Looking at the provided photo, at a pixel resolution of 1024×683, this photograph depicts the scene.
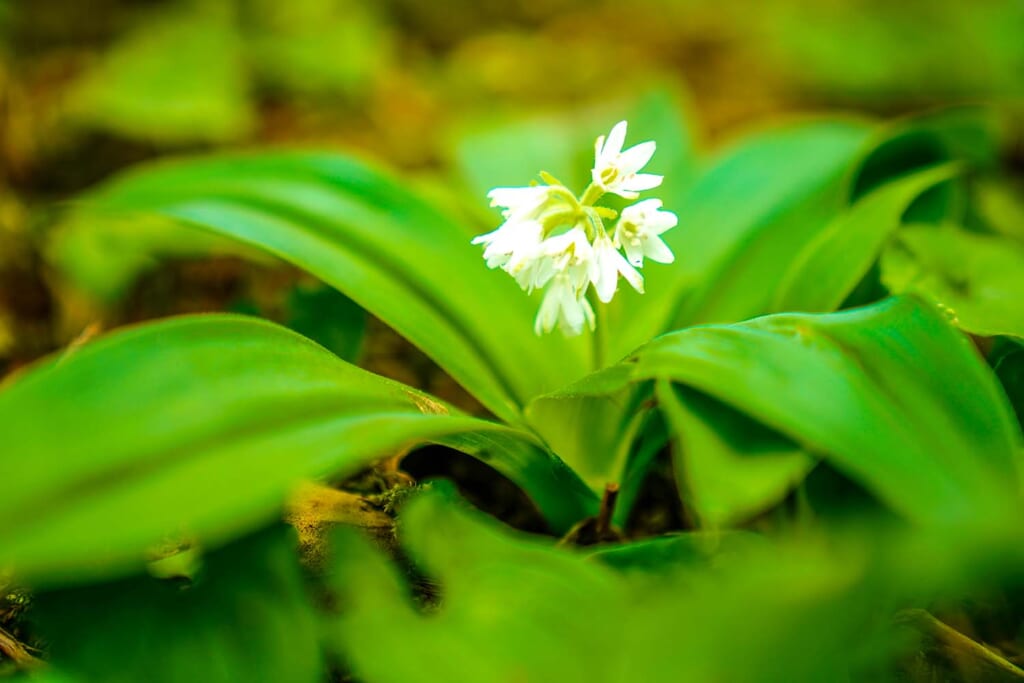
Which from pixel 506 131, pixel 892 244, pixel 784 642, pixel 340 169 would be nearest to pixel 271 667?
pixel 784 642

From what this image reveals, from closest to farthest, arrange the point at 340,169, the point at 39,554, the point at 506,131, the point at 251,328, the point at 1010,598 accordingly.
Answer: the point at 39,554, the point at 251,328, the point at 1010,598, the point at 340,169, the point at 506,131

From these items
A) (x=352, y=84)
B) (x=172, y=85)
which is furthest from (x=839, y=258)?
(x=172, y=85)

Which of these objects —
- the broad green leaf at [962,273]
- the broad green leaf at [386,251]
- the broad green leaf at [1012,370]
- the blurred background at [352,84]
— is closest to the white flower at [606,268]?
the broad green leaf at [386,251]

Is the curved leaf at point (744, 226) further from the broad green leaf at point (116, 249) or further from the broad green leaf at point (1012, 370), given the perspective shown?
the broad green leaf at point (116, 249)

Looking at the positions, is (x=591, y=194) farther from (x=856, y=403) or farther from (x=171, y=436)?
(x=171, y=436)

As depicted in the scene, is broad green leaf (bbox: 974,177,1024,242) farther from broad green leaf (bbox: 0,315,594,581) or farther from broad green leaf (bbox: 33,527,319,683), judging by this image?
broad green leaf (bbox: 33,527,319,683)

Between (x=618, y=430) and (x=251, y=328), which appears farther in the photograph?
(x=618, y=430)

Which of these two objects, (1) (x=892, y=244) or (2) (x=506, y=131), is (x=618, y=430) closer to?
(1) (x=892, y=244)
